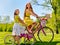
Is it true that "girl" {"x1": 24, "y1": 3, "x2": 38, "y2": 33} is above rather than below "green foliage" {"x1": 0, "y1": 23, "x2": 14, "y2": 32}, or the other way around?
above

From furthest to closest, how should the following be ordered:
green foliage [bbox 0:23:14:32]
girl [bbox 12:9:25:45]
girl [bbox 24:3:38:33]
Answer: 1. green foliage [bbox 0:23:14:32]
2. girl [bbox 24:3:38:33]
3. girl [bbox 12:9:25:45]

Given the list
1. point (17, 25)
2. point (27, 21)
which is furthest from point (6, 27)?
point (17, 25)

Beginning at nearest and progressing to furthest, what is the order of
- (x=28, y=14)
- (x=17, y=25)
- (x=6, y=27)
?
(x=17, y=25), (x=28, y=14), (x=6, y=27)

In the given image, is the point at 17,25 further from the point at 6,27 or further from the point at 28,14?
the point at 6,27

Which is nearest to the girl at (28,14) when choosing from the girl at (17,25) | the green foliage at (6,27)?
the girl at (17,25)

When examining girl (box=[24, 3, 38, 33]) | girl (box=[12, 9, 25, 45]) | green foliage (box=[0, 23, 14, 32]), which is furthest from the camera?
green foliage (box=[0, 23, 14, 32])

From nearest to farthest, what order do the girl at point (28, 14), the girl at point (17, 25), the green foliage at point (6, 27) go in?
the girl at point (17, 25) < the girl at point (28, 14) < the green foliage at point (6, 27)

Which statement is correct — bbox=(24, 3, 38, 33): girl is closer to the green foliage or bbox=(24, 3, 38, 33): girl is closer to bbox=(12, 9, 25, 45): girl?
bbox=(12, 9, 25, 45): girl

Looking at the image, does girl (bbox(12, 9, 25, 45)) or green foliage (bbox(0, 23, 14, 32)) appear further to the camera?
green foliage (bbox(0, 23, 14, 32))

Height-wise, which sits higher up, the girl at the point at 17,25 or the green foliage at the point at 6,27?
the girl at the point at 17,25

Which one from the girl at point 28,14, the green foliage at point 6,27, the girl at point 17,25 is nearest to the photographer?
the girl at point 17,25

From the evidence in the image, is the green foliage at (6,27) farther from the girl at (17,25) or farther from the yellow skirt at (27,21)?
the girl at (17,25)

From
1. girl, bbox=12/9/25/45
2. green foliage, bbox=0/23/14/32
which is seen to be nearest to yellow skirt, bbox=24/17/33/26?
girl, bbox=12/9/25/45

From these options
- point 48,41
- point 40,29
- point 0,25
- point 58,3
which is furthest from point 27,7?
point 0,25
